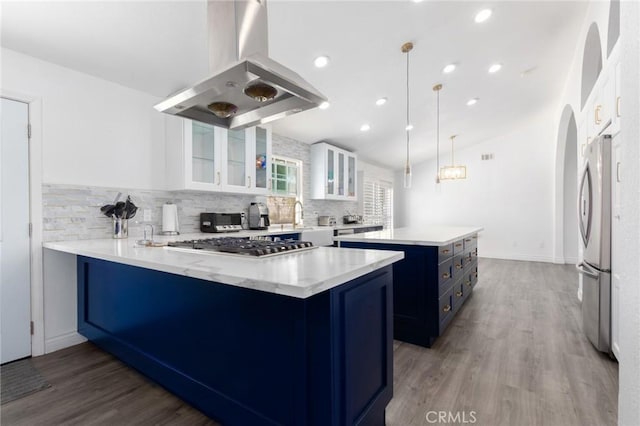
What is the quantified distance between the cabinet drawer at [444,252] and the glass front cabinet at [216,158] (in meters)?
2.24

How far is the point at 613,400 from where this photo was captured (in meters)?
1.76

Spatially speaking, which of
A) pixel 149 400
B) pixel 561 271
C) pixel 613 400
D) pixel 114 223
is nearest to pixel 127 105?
pixel 114 223

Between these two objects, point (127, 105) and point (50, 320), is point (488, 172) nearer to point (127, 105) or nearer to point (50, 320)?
point (127, 105)

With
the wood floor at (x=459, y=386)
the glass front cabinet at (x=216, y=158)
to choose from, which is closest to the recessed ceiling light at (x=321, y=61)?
the glass front cabinet at (x=216, y=158)

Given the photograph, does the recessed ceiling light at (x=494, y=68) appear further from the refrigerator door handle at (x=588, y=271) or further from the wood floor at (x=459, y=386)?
the wood floor at (x=459, y=386)

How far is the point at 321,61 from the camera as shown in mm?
2949

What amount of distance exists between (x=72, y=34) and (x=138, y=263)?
6.17 ft

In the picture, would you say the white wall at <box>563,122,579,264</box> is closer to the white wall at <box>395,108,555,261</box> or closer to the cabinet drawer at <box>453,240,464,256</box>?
the white wall at <box>395,108,555,261</box>

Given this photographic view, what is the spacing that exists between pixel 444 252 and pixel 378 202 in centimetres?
496

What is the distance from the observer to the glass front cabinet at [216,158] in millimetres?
2944

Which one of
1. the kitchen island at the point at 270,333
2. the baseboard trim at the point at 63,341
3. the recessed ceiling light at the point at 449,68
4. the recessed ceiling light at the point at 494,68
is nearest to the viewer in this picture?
the kitchen island at the point at 270,333

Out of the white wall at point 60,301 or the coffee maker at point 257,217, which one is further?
the coffee maker at point 257,217
